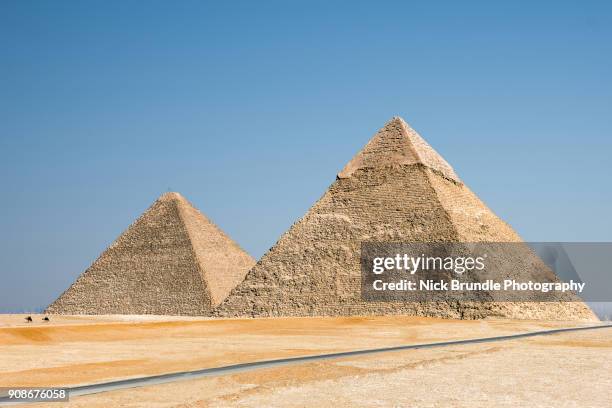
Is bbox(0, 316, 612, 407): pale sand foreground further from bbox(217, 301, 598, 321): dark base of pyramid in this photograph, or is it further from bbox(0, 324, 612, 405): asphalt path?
bbox(217, 301, 598, 321): dark base of pyramid

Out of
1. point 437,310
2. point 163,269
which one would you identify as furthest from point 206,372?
point 163,269

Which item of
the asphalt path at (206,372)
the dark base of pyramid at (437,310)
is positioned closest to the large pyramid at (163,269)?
the dark base of pyramid at (437,310)

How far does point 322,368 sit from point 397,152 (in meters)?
36.4

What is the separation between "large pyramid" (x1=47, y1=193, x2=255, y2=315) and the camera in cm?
6159

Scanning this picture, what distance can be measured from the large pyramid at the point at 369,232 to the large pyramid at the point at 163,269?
11.4 metres

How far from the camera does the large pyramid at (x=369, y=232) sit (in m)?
46.2

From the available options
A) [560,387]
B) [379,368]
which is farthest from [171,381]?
[560,387]

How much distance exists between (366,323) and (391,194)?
11.9 meters

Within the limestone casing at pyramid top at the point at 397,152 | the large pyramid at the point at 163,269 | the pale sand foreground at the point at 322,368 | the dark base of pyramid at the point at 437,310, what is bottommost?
the pale sand foreground at the point at 322,368

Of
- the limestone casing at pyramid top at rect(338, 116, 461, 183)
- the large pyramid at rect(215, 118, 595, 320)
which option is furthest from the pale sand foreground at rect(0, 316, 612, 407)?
the limestone casing at pyramid top at rect(338, 116, 461, 183)

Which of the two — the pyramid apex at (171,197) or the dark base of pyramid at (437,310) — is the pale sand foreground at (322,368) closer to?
the dark base of pyramid at (437,310)

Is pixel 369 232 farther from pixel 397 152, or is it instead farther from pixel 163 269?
pixel 163 269

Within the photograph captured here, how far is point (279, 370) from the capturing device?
16.8 metres

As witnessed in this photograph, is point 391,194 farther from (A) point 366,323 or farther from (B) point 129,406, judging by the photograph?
(B) point 129,406
